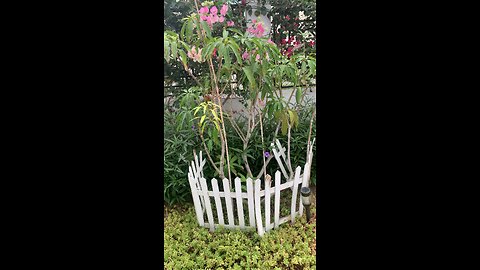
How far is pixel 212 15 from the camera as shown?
1197 millimetres

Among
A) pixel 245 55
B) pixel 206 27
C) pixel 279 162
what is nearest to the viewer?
pixel 206 27

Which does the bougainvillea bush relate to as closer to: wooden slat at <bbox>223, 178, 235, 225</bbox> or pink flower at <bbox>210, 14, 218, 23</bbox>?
pink flower at <bbox>210, 14, 218, 23</bbox>

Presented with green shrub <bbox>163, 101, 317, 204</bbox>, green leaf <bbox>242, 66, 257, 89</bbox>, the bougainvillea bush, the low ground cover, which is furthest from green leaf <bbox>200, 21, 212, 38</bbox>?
the low ground cover

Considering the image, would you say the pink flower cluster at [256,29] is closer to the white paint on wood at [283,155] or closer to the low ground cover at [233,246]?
the white paint on wood at [283,155]

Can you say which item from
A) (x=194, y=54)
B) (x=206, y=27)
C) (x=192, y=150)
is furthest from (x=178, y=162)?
(x=206, y=27)

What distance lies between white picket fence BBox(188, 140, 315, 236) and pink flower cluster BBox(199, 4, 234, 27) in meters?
0.52

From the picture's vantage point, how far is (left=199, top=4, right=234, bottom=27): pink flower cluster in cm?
116

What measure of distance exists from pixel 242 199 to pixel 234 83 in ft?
1.54

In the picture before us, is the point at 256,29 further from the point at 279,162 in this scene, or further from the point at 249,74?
the point at 279,162

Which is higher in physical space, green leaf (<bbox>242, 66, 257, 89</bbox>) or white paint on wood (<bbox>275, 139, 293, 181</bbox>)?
green leaf (<bbox>242, 66, 257, 89</bbox>)

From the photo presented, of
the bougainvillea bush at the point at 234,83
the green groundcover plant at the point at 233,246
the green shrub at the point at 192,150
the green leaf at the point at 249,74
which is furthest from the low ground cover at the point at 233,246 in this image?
the green leaf at the point at 249,74
